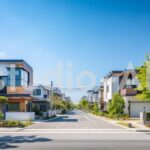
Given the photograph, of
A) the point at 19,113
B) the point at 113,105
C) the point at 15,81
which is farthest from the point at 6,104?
the point at 113,105

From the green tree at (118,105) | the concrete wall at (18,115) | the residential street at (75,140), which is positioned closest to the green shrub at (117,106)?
the green tree at (118,105)

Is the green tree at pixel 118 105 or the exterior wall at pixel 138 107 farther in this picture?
the exterior wall at pixel 138 107

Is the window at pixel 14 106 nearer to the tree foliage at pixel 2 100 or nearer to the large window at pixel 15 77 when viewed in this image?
the tree foliage at pixel 2 100

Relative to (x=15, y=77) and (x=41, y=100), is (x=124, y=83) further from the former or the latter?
(x=15, y=77)

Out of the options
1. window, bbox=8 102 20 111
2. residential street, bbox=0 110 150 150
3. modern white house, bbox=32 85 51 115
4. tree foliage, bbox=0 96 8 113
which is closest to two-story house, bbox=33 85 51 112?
modern white house, bbox=32 85 51 115

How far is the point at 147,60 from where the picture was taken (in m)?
37.7

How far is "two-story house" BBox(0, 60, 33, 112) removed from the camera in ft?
162

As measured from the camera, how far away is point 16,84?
5681 centimetres

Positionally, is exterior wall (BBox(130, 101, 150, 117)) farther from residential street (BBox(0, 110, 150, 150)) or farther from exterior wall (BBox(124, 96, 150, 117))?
residential street (BBox(0, 110, 150, 150))

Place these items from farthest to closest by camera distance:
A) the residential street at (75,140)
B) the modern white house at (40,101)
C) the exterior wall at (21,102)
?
the modern white house at (40,101), the exterior wall at (21,102), the residential street at (75,140)

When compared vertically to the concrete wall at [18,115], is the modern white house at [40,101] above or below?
above

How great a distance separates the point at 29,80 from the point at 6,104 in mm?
17414

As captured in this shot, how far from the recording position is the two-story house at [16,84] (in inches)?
1944

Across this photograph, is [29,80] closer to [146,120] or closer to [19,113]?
[19,113]
